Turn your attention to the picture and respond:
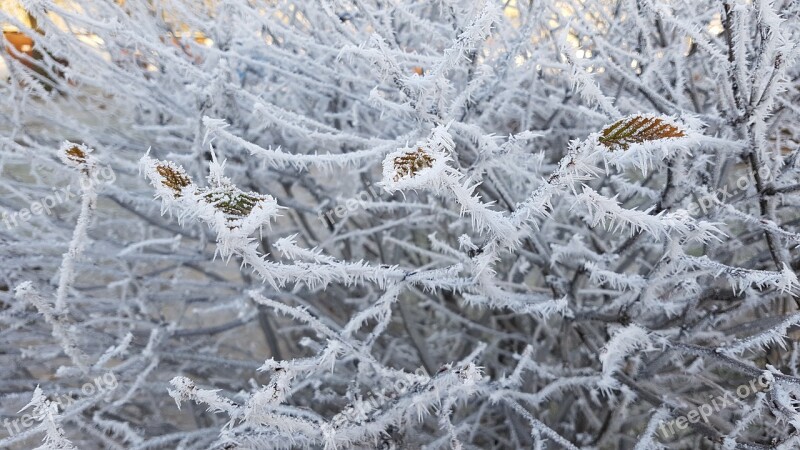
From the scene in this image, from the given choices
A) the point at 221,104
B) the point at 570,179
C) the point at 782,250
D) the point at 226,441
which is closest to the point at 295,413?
the point at 226,441

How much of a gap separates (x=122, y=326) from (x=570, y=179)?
2.41 m

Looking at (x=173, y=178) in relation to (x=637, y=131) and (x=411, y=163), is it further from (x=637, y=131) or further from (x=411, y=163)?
(x=637, y=131)

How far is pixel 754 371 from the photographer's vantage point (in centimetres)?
167

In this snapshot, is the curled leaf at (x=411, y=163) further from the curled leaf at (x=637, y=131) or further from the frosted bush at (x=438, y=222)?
the curled leaf at (x=637, y=131)

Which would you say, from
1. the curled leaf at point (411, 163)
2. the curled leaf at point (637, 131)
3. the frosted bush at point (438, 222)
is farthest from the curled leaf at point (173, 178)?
the curled leaf at point (637, 131)

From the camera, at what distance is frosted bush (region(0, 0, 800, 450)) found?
153 centimetres

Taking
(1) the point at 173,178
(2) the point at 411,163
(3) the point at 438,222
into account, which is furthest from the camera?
(3) the point at 438,222

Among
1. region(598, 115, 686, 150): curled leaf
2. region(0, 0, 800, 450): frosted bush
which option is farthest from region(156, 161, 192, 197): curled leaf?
region(598, 115, 686, 150): curled leaf

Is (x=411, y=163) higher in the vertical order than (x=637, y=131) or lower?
lower

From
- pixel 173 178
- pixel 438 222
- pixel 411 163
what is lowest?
pixel 438 222

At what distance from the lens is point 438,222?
3.30m

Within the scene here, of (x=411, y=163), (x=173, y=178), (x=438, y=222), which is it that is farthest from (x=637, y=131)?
(x=438, y=222)

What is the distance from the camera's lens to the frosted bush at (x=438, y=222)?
153 cm

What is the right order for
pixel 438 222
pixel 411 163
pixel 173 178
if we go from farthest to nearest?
1. pixel 438 222
2. pixel 173 178
3. pixel 411 163
